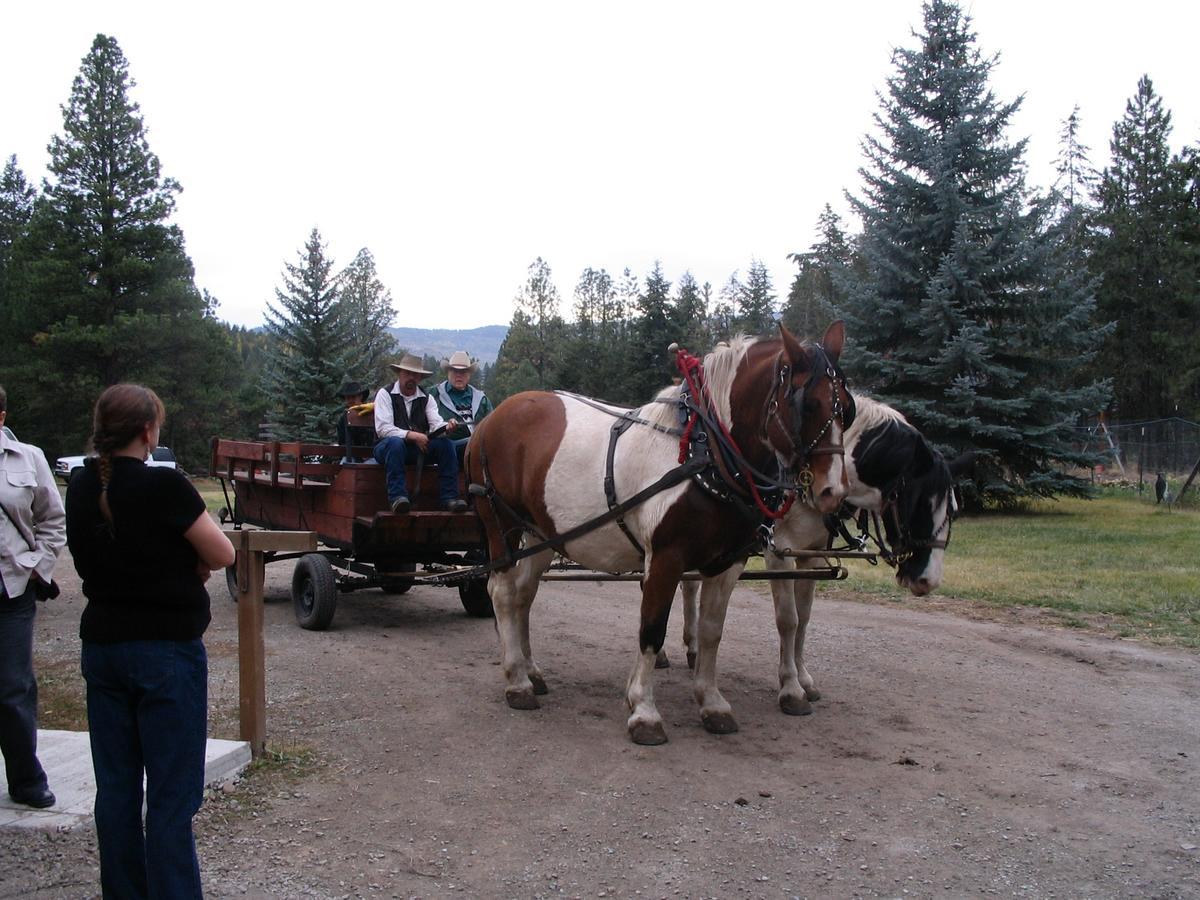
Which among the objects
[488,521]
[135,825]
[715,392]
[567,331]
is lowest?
[135,825]

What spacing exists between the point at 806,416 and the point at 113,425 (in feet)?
10.4

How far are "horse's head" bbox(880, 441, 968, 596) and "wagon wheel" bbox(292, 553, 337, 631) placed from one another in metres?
4.65

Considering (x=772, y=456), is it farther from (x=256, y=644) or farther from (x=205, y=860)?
(x=205, y=860)

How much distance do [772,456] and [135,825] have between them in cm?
336

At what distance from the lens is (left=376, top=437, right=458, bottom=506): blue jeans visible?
23.7ft

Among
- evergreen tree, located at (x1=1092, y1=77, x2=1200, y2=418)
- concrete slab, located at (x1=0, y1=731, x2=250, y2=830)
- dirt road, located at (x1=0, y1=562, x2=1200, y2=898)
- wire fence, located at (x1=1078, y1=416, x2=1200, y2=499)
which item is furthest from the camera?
evergreen tree, located at (x1=1092, y1=77, x2=1200, y2=418)

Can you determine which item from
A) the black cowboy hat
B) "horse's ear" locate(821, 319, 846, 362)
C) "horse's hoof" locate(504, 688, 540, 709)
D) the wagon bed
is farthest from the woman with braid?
the black cowboy hat

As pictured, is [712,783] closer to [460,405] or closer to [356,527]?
[356,527]

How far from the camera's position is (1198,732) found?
5.23 metres

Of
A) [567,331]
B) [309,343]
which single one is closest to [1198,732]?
[309,343]

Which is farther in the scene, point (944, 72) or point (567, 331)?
point (567, 331)

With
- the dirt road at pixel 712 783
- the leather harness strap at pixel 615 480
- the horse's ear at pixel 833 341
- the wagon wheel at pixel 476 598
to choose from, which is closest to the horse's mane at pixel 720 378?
the leather harness strap at pixel 615 480

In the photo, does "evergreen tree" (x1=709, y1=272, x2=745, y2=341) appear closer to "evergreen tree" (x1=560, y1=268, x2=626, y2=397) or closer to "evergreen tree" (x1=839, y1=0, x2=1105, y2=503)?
"evergreen tree" (x1=560, y1=268, x2=626, y2=397)

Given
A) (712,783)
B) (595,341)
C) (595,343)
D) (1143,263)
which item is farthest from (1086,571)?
(595,341)
